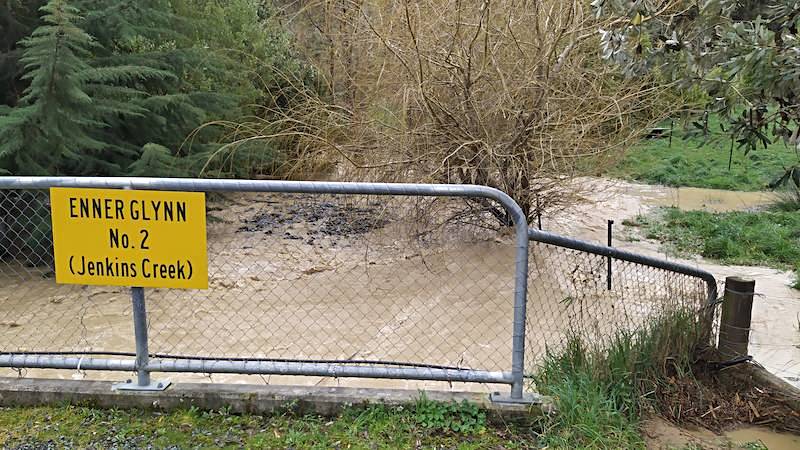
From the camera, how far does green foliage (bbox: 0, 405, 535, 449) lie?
319 centimetres

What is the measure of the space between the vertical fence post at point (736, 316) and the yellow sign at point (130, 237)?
294 cm

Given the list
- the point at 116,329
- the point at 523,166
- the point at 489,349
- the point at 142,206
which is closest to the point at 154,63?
the point at 116,329

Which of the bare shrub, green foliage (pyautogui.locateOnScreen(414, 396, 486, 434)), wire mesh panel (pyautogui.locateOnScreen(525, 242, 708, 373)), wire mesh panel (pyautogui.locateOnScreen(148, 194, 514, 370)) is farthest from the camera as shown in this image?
the bare shrub

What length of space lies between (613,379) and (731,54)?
171 cm

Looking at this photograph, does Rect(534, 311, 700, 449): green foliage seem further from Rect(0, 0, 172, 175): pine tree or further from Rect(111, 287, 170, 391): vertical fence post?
Rect(0, 0, 172, 175): pine tree

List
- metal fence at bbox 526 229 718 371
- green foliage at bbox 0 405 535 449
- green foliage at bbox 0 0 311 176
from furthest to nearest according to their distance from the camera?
green foliage at bbox 0 0 311 176 < metal fence at bbox 526 229 718 371 < green foliage at bbox 0 405 535 449

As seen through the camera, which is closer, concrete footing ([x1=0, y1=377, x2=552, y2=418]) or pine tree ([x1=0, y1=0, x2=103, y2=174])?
concrete footing ([x1=0, y1=377, x2=552, y2=418])

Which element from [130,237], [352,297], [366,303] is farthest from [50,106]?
[130,237]

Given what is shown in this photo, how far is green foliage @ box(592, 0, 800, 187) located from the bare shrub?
3.87 m

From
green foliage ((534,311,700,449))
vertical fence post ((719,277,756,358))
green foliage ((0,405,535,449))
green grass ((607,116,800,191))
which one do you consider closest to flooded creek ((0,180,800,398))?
green foliage ((534,311,700,449))

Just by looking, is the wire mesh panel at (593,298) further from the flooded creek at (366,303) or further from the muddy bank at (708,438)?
the muddy bank at (708,438)

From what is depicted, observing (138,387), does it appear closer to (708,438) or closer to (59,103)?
(708,438)

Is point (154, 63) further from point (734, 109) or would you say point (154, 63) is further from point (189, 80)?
point (734, 109)

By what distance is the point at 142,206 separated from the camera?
3291 mm
